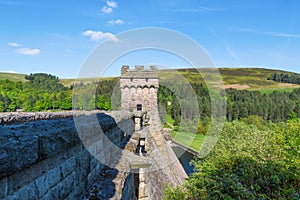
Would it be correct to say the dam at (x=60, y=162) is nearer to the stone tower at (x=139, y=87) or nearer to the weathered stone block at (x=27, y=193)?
the weathered stone block at (x=27, y=193)

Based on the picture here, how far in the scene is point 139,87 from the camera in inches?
742

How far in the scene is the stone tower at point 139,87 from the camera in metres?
18.7

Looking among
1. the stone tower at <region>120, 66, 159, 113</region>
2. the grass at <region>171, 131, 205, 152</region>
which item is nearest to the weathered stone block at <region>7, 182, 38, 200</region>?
the stone tower at <region>120, 66, 159, 113</region>

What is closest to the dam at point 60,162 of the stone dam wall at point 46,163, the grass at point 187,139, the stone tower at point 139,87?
the stone dam wall at point 46,163

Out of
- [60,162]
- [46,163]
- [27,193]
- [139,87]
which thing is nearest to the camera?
[27,193]

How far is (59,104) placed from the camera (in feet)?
70.2

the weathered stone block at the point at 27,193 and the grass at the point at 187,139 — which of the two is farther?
the grass at the point at 187,139

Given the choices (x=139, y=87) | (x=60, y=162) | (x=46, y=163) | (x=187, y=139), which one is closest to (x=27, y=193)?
(x=46, y=163)

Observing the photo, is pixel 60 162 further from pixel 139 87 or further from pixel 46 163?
pixel 139 87

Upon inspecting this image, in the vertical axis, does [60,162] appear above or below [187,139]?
above

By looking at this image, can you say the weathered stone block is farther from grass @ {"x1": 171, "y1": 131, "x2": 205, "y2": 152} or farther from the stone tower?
grass @ {"x1": 171, "y1": 131, "x2": 205, "y2": 152}

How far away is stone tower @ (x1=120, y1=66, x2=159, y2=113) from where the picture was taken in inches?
737

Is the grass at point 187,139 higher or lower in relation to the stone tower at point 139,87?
lower

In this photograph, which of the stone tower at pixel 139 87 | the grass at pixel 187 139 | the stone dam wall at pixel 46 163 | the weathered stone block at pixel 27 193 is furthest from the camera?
the grass at pixel 187 139
